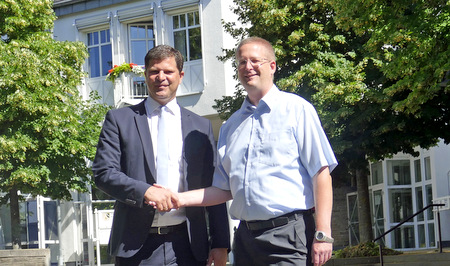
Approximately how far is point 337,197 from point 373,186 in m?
2.39

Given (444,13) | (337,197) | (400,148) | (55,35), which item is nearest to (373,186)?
(337,197)

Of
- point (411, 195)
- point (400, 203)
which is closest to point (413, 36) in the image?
point (411, 195)

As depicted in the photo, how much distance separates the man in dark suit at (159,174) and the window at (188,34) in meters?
23.9

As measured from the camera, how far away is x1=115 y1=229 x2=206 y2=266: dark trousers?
16.3 feet

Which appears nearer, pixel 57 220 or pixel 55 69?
pixel 55 69

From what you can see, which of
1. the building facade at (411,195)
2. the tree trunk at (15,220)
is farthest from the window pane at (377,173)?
the tree trunk at (15,220)

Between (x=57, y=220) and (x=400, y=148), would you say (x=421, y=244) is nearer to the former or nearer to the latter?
(x=400, y=148)

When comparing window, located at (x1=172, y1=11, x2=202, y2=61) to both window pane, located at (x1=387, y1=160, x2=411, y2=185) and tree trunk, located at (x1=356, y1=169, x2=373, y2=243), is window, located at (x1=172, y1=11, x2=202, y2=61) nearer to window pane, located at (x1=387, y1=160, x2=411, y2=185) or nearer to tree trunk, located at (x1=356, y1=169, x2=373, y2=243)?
window pane, located at (x1=387, y1=160, x2=411, y2=185)

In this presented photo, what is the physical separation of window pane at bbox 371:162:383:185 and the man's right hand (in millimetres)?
25648

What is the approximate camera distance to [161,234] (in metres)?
5.02

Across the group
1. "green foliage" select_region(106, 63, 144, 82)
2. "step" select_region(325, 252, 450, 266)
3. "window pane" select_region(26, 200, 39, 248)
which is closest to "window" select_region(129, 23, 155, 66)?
"green foliage" select_region(106, 63, 144, 82)

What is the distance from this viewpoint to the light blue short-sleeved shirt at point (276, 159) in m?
A: 4.64

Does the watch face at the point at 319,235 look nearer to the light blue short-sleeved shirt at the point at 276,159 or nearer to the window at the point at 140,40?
the light blue short-sleeved shirt at the point at 276,159

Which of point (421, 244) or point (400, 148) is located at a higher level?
point (400, 148)
